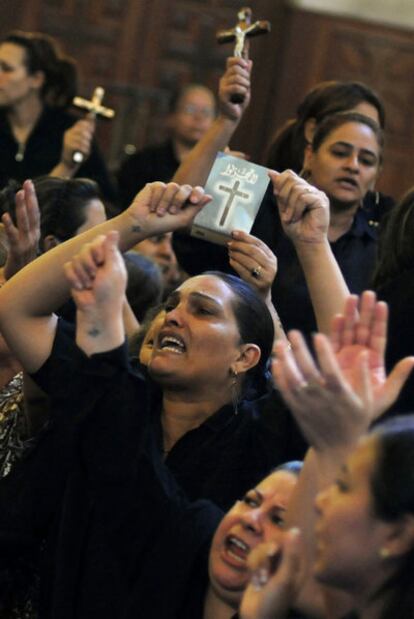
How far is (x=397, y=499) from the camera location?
6.32 feet

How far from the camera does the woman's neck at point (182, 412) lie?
2.93 meters

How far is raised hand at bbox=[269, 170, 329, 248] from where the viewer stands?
285 cm

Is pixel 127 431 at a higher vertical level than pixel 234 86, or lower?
lower

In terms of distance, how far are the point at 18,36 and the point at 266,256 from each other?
8.92ft

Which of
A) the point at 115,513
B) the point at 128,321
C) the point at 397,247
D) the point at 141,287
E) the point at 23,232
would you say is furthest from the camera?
the point at 141,287

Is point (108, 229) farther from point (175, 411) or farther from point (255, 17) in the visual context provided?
point (255, 17)

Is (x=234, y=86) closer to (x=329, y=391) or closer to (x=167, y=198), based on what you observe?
(x=167, y=198)

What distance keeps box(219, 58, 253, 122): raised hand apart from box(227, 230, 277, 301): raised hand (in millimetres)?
721

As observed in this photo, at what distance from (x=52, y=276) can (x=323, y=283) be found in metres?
0.51

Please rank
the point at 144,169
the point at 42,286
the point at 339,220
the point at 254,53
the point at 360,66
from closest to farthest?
the point at 42,286 < the point at 339,220 < the point at 144,169 < the point at 360,66 < the point at 254,53

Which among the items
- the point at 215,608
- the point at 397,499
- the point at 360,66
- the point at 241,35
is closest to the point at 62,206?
the point at 241,35

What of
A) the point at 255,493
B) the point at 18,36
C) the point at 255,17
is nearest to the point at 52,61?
the point at 18,36

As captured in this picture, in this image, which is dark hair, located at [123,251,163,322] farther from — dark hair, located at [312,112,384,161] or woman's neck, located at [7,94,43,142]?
woman's neck, located at [7,94,43,142]

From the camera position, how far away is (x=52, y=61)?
5523 mm
